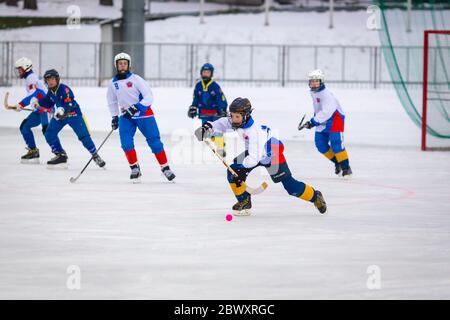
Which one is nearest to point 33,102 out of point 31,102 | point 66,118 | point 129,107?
point 31,102

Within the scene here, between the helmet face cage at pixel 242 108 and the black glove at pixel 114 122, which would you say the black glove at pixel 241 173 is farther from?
the black glove at pixel 114 122

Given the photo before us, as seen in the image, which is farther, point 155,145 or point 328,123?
point 328,123

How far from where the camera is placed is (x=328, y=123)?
13641 millimetres

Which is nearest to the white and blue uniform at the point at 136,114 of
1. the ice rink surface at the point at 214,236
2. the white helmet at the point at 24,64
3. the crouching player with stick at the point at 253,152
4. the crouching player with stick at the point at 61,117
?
the ice rink surface at the point at 214,236

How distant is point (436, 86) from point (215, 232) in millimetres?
9605

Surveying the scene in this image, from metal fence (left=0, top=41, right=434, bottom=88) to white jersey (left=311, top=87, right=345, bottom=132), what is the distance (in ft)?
28.6

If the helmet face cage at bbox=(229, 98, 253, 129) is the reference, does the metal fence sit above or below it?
above

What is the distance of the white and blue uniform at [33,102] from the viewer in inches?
580

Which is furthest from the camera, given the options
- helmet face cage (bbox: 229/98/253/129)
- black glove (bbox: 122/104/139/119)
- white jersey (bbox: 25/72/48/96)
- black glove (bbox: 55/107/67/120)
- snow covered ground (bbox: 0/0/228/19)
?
snow covered ground (bbox: 0/0/228/19)

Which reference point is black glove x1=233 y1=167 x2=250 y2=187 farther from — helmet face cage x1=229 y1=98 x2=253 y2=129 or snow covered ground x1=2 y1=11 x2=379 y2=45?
snow covered ground x1=2 y1=11 x2=379 y2=45

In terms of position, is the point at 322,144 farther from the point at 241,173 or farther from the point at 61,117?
the point at 241,173

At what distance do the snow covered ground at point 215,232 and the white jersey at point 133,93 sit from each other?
0.86 meters

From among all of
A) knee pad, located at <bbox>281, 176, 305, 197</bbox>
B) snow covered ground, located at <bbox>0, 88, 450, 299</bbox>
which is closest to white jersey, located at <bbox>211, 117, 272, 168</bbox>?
knee pad, located at <bbox>281, 176, 305, 197</bbox>

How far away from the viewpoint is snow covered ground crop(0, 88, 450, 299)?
6859 mm
